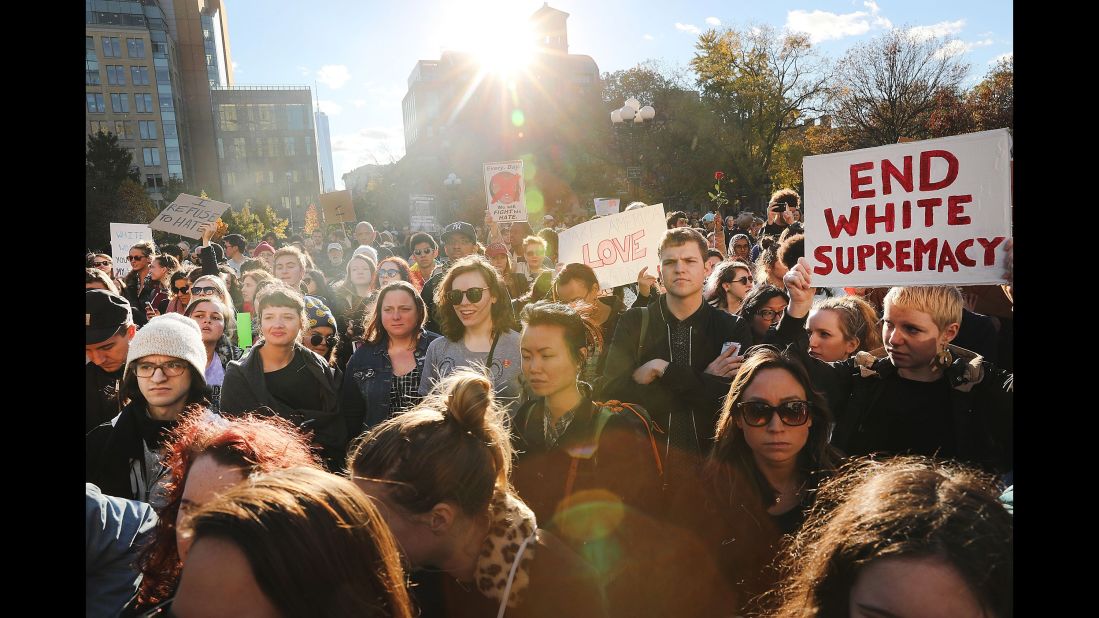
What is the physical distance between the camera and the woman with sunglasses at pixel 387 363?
145 inches

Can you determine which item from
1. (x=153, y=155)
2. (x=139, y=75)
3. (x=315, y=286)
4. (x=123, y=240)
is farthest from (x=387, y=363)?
(x=139, y=75)

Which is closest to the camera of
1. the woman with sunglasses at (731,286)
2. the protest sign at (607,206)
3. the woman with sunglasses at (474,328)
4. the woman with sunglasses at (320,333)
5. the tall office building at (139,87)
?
the woman with sunglasses at (474,328)

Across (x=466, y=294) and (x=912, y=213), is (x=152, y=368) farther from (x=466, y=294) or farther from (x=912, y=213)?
(x=912, y=213)

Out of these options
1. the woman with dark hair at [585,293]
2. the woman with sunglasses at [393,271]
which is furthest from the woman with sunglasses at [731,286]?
the woman with sunglasses at [393,271]

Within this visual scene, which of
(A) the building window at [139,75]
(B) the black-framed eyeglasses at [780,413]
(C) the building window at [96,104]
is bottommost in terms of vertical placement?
(B) the black-framed eyeglasses at [780,413]

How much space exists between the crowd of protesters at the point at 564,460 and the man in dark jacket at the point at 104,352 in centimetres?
1

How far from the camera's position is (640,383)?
120 inches

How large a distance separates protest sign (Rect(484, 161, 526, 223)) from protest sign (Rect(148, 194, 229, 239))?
10.9ft

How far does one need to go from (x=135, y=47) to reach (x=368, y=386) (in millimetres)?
92163

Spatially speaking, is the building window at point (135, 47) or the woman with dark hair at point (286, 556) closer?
the woman with dark hair at point (286, 556)

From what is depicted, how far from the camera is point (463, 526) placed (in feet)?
5.97

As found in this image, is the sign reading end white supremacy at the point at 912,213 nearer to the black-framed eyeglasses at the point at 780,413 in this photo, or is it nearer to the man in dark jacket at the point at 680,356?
the man in dark jacket at the point at 680,356
